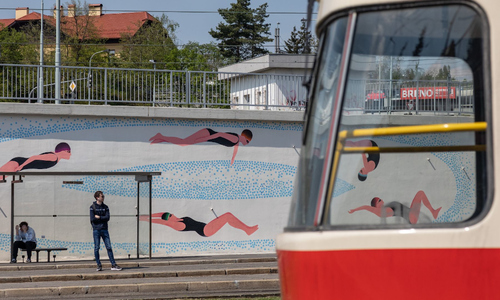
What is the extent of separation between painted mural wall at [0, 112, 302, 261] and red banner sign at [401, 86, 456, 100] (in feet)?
47.1

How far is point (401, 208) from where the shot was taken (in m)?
3.60

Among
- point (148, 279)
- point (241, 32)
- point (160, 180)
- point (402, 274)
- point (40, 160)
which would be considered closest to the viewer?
point (402, 274)

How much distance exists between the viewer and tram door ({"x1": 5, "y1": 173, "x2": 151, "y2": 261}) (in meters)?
17.2

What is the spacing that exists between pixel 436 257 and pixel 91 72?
652 inches

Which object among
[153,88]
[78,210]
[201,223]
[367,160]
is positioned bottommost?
[201,223]

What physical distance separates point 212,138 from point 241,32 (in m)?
66.5

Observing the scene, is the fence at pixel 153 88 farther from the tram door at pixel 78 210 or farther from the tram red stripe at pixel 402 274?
the tram red stripe at pixel 402 274

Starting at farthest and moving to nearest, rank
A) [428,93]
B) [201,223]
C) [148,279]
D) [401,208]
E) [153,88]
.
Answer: [153,88] < [201,223] < [148,279] < [428,93] < [401,208]

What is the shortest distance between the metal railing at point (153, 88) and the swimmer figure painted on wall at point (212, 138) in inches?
34.6

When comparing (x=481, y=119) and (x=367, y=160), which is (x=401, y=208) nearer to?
(x=367, y=160)

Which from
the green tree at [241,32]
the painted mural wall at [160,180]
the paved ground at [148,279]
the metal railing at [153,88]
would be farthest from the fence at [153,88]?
the green tree at [241,32]

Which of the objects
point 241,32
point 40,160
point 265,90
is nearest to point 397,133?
point 40,160

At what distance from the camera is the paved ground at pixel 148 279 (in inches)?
474

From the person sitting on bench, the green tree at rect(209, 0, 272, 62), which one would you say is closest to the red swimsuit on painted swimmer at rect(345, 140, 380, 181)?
the person sitting on bench
